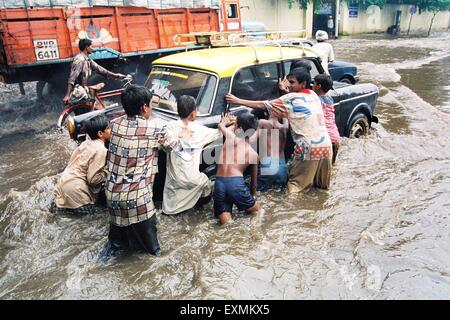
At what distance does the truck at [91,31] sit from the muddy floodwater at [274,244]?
214 centimetres

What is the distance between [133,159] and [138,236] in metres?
0.73

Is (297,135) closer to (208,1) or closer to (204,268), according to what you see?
(204,268)

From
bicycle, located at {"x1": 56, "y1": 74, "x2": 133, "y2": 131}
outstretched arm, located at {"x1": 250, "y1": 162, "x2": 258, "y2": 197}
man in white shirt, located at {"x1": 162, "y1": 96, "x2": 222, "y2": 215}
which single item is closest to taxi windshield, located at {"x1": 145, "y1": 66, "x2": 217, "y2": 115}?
man in white shirt, located at {"x1": 162, "y1": 96, "x2": 222, "y2": 215}

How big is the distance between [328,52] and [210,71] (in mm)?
4821

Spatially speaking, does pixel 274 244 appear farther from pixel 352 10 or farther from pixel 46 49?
pixel 352 10

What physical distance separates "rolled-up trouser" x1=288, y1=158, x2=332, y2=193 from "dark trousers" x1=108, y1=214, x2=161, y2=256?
1.88m

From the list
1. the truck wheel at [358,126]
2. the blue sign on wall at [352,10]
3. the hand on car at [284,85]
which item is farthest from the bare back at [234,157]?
the blue sign on wall at [352,10]

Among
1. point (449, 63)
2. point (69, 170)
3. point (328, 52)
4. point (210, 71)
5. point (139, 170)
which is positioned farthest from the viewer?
point (449, 63)

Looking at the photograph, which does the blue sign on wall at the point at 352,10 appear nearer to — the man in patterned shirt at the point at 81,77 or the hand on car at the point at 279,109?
the man in patterned shirt at the point at 81,77

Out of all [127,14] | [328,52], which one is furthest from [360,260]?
[127,14]

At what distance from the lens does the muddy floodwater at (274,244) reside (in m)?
2.92

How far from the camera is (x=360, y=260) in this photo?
3.25m

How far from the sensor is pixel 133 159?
2.78m

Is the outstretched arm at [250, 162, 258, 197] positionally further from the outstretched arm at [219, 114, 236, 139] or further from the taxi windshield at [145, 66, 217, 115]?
the taxi windshield at [145, 66, 217, 115]
